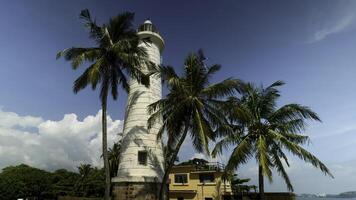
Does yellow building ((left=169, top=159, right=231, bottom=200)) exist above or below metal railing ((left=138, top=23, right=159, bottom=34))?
below

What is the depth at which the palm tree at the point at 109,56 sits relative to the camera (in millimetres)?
18906

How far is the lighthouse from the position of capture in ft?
65.4

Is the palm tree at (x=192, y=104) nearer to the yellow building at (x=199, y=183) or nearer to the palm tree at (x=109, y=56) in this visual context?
the palm tree at (x=109, y=56)

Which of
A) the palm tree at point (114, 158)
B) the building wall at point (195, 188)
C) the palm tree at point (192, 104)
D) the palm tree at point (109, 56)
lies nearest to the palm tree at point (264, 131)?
the palm tree at point (192, 104)

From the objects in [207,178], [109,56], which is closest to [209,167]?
[207,178]

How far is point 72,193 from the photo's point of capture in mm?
50844

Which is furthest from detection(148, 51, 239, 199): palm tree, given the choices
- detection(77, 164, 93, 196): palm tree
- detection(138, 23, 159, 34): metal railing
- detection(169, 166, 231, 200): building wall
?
detection(77, 164, 93, 196): palm tree

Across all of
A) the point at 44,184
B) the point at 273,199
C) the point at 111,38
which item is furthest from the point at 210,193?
the point at 44,184

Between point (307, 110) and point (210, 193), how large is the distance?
20561 millimetres

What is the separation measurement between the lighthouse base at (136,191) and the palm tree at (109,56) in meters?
4.43

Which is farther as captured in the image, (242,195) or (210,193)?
(210,193)

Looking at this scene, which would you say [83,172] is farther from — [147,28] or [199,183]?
[147,28]

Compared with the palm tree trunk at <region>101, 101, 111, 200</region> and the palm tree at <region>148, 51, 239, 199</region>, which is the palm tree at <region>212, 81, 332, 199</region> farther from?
the palm tree trunk at <region>101, 101, 111, 200</region>

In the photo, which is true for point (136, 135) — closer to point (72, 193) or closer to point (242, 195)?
point (242, 195)
